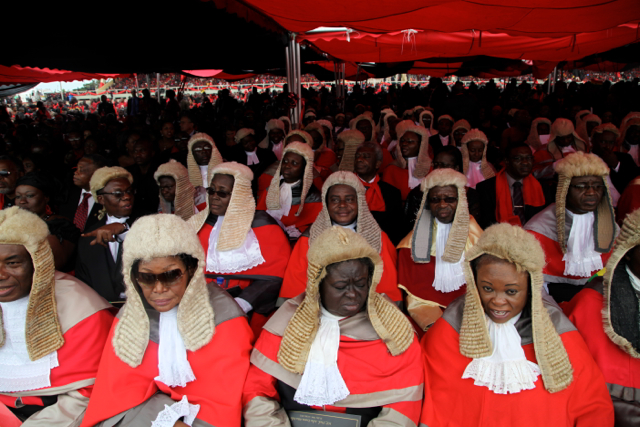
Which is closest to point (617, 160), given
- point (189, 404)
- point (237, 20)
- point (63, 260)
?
point (237, 20)

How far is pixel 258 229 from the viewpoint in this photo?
3861 mm

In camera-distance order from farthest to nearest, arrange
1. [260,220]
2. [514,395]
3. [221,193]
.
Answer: [260,220]
[221,193]
[514,395]

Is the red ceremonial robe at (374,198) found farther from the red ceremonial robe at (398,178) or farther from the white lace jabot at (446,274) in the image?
the white lace jabot at (446,274)

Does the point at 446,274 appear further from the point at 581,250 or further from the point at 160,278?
the point at 160,278

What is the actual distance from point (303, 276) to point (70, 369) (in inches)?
64.3

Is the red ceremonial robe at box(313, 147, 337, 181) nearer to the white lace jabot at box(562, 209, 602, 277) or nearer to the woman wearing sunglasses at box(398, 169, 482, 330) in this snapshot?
the woman wearing sunglasses at box(398, 169, 482, 330)

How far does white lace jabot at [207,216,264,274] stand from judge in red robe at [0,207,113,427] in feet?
3.98

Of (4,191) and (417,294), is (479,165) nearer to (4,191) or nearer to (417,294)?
(417,294)

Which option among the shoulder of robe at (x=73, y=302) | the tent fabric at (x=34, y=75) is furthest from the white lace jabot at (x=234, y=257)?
the tent fabric at (x=34, y=75)

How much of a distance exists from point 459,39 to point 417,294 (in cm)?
550

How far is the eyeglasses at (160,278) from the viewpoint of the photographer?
7.46ft

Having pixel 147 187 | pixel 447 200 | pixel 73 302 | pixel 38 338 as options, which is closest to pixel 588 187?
pixel 447 200

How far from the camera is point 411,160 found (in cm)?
632

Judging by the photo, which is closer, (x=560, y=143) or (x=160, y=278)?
(x=160, y=278)
